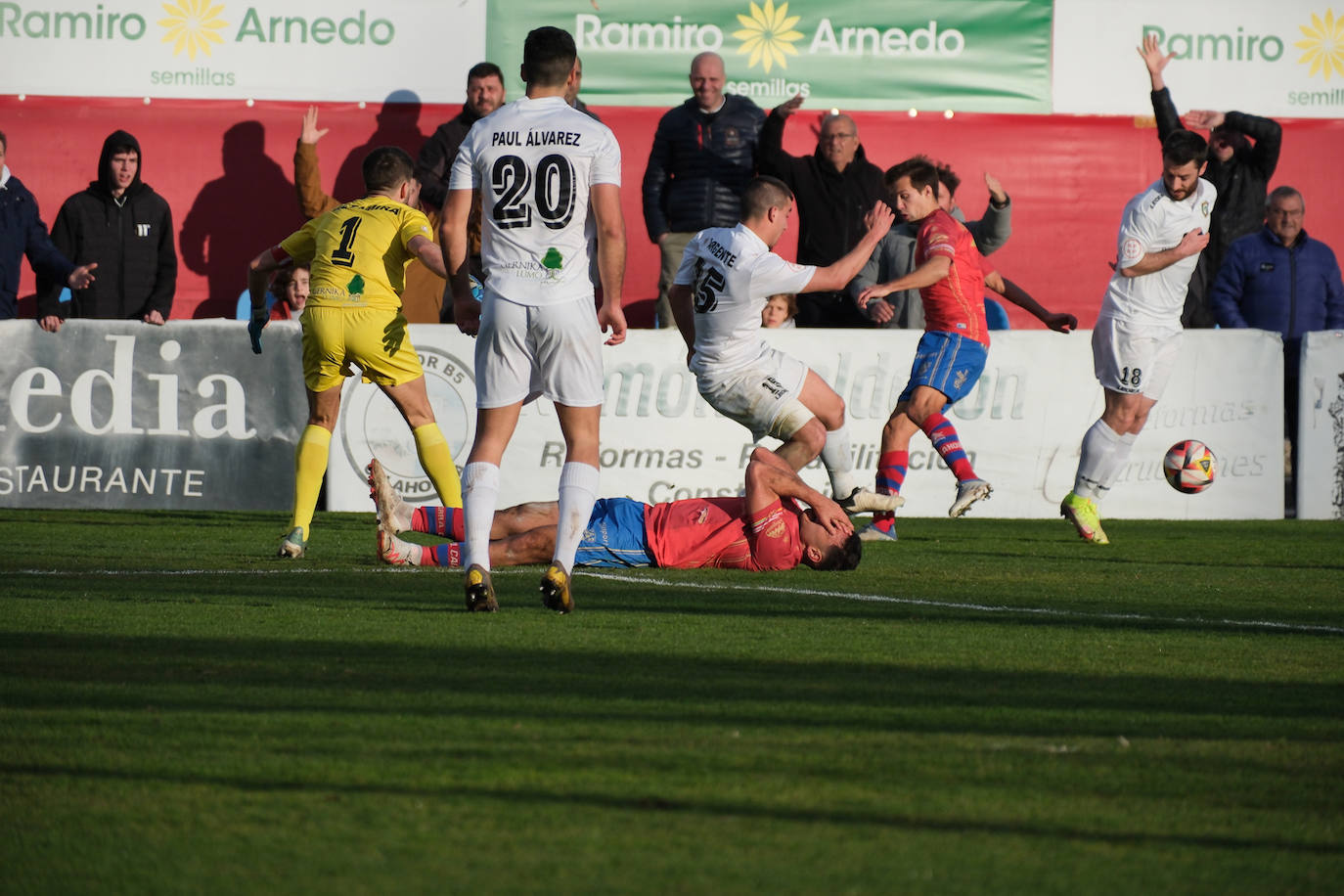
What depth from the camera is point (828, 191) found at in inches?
543

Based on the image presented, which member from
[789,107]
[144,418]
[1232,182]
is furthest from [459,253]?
[1232,182]

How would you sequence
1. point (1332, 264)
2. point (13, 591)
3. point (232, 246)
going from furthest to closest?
point (232, 246), point (1332, 264), point (13, 591)

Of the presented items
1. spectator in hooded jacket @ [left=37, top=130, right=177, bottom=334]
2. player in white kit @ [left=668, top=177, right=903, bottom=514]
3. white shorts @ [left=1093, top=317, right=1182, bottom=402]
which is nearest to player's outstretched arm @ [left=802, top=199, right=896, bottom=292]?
player in white kit @ [left=668, top=177, right=903, bottom=514]

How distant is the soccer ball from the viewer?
11.4 meters

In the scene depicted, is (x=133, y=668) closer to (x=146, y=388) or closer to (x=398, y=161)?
(x=398, y=161)

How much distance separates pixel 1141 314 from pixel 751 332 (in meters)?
2.92

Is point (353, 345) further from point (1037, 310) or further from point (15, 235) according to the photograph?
point (15, 235)

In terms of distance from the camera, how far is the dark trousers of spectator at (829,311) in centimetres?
1392

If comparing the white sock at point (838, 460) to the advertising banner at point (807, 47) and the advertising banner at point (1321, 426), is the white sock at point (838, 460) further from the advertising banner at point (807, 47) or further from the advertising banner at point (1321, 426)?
the advertising banner at point (807, 47)

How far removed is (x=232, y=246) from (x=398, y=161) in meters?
6.75

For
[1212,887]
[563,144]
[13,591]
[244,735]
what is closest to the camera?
[1212,887]

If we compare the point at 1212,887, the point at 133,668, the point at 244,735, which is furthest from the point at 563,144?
the point at 1212,887

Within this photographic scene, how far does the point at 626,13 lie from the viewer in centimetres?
1507

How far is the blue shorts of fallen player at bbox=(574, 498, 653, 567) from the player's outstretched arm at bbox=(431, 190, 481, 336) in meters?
1.69
